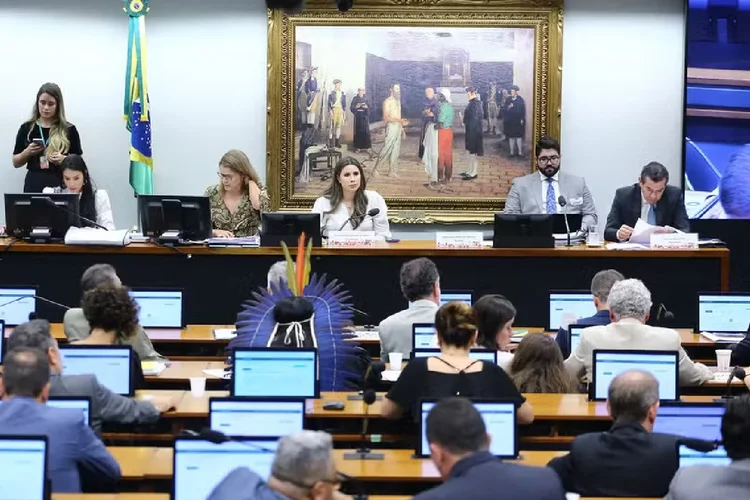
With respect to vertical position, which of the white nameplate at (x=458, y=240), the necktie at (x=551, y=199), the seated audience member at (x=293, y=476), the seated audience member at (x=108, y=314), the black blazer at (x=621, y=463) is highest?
the necktie at (x=551, y=199)

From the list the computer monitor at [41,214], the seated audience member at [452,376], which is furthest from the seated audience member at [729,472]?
the computer monitor at [41,214]

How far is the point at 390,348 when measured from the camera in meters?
6.85

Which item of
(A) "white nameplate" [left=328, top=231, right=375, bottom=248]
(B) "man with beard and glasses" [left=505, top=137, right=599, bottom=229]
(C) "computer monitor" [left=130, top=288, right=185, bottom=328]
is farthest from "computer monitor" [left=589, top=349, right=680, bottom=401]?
(B) "man with beard and glasses" [left=505, top=137, right=599, bottom=229]

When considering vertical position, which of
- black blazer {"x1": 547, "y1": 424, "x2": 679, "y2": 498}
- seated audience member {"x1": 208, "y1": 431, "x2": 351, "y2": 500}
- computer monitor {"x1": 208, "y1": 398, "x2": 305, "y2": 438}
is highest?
seated audience member {"x1": 208, "y1": 431, "x2": 351, "y2": 500}

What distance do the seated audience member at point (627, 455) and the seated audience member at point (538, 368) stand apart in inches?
57.2

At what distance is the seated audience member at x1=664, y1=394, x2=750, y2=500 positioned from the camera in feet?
12.1

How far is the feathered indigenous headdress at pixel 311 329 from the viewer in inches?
241

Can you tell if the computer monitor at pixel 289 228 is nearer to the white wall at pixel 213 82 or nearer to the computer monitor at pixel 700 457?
the white wall at pixel 213 82

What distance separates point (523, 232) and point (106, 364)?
13.8 feet

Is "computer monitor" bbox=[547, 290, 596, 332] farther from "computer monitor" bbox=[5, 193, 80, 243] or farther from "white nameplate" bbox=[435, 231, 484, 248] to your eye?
"computer monitor" bbox=[5, 193, 80, 243]

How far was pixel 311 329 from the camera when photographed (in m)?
6.16

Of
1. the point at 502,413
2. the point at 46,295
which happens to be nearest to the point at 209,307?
the point at 46,295

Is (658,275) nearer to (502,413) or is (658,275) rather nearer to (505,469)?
(502,413)

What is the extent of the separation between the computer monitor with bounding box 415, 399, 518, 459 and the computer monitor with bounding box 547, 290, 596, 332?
3180 millimetres
